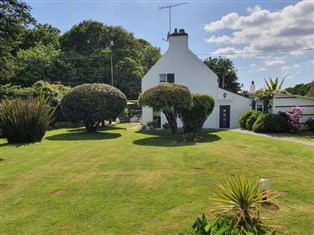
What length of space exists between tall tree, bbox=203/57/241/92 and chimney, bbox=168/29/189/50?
15.8 meters

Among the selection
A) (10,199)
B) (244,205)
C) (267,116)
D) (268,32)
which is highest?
(268,32)

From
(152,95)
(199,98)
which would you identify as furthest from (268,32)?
(152,95)

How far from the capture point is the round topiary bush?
18297 millimetres

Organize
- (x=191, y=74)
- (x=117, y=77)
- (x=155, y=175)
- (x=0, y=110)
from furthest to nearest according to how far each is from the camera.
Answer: (x=117, y=77) → (x=191, y=74) → (x=0, y=110) → (x=155, y=175)

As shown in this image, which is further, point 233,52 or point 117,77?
point 117,77

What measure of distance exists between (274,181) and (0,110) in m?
12.9

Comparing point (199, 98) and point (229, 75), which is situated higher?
point (229, 75)

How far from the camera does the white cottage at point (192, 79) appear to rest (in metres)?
22.4

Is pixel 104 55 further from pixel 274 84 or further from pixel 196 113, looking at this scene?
pixel 196 113

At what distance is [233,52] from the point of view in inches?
1060

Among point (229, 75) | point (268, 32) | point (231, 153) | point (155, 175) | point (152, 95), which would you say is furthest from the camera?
point (229, 75)

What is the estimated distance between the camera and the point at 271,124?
644 inches

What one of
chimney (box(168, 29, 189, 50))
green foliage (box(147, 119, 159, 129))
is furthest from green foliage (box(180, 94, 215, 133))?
chimney (box(168, 29, 189, 50))

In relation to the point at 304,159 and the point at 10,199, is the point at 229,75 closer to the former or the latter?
the point at 304,159
